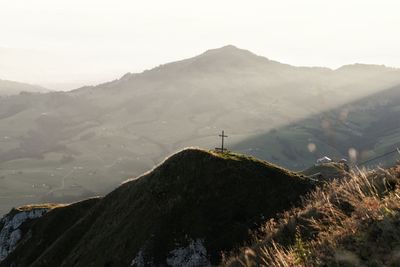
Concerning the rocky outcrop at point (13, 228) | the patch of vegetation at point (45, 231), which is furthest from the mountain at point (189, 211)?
the rocky outcrop at point (13, 228)

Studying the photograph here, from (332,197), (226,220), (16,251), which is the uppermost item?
(332,197)

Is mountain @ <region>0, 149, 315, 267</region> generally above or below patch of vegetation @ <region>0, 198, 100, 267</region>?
above

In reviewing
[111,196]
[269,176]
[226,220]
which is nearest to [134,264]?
[226,220]

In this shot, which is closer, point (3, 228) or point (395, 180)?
point (395, 180)

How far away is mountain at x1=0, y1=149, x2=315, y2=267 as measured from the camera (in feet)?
119

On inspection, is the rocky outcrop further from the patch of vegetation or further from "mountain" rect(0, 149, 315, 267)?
"mountain" rect(0, 149, 315, 267)

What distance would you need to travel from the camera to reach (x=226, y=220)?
37.2m

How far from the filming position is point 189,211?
38.2 metres

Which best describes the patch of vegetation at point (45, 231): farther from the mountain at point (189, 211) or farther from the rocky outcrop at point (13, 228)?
the mountain at point (189, 211)

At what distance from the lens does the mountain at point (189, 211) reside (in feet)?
119

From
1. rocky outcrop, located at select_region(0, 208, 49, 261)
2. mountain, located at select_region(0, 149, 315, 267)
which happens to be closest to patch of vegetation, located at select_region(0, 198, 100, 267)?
rocky outcrop, located at select_region(0, 208, 49, 261)

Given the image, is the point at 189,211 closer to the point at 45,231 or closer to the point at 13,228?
the point at 45,231

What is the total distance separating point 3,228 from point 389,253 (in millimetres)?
77690

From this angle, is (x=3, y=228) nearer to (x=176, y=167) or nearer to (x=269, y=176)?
(x=176, y=167)
